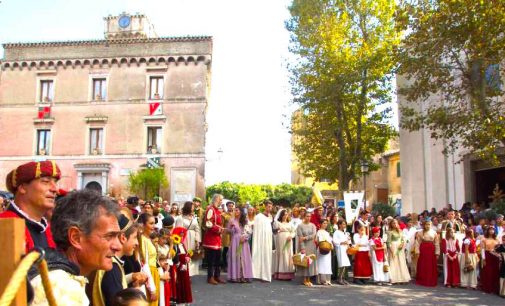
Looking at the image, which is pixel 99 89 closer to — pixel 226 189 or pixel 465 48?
pixel 226 189

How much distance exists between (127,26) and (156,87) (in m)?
10.8

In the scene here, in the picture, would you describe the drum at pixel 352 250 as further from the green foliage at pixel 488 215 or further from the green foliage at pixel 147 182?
the green foliage at pixel 147 182

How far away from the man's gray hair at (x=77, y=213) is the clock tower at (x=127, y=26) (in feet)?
138

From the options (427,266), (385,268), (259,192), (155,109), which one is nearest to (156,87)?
(155,109)

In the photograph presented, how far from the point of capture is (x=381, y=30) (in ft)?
91.5

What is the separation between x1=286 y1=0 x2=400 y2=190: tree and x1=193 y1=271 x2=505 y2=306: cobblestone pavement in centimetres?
1417

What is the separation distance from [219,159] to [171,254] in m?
24.4

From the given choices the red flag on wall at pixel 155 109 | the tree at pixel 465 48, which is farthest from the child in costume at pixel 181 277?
the red flag on wall at pixel 155 109

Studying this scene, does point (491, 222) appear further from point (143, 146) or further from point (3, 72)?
point (3, 72)

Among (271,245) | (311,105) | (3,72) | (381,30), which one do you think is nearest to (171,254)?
(271,245)

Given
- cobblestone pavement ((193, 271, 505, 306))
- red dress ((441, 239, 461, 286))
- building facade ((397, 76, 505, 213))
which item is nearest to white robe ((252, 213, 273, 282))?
cobblestone pavement ((193, 271, 505, 306))

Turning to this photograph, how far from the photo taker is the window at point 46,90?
119 ft

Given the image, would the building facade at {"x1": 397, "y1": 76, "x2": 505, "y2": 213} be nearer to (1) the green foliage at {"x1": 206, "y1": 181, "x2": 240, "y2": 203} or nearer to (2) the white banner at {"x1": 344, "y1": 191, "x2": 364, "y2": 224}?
(2) the white banner at {"x1": 344, "y1": 191, "x2": 364, "y2": 224}

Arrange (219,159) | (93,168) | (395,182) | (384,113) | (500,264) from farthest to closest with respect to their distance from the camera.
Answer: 1. (395,182)
2. (93,168)
3. (219,159)
4. (384,113)
5. (500,264)
